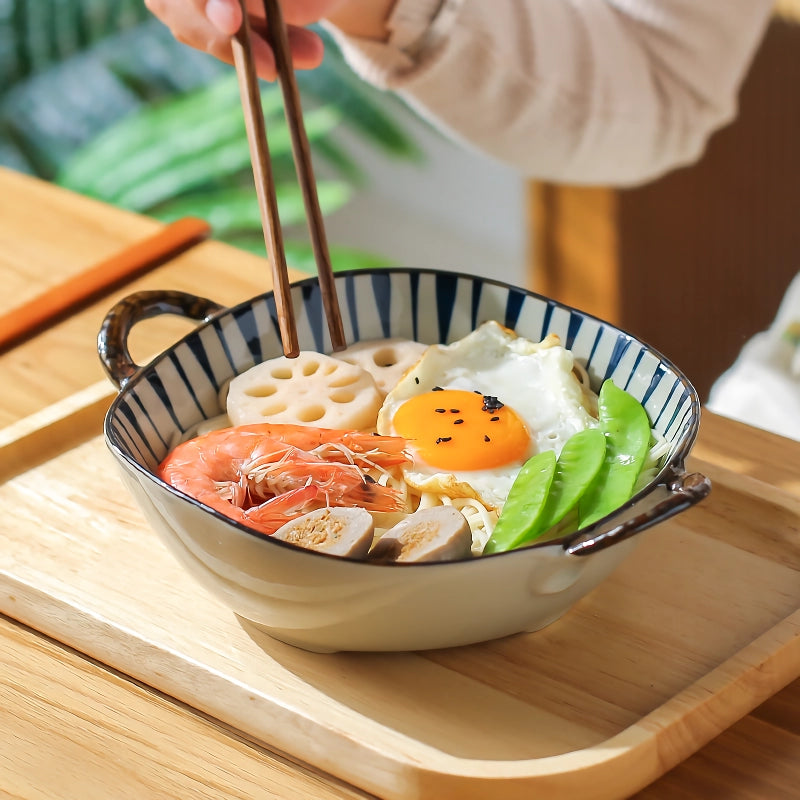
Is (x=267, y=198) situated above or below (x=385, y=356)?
above

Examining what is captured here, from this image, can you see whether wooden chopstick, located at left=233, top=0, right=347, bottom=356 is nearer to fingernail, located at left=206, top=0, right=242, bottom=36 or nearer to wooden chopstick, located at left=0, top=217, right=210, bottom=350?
fingernail, located at left=206, top=0, right=242, bottom=36

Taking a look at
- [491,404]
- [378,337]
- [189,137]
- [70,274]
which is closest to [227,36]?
[378,337]

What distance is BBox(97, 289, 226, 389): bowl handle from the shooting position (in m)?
1.06

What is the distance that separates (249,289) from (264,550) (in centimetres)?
91

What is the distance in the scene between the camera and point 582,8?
6.82 feet

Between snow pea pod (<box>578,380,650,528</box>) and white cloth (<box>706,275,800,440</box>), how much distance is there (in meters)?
0.69

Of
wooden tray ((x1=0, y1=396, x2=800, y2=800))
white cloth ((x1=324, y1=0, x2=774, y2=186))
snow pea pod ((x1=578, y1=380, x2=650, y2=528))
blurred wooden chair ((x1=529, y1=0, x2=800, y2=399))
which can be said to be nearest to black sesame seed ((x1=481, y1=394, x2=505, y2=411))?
snow pea pod ((x1=578, y1=380, x2=650, y2=528))

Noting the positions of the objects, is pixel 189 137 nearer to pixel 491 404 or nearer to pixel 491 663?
pixel 491 404

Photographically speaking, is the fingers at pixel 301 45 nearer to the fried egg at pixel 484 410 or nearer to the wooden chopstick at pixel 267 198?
the wooden chopstick at pixel 267 198

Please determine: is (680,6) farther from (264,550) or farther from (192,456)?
(264,550)

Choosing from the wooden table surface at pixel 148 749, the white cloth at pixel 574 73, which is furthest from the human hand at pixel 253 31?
the wooden table surface at pixel 148 749

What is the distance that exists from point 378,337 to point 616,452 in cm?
38

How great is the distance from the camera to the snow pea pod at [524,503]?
88 centimetres

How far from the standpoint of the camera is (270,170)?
103 cm
